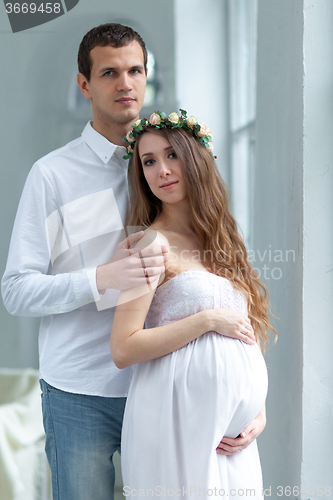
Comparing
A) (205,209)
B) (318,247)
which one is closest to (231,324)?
(205,209)

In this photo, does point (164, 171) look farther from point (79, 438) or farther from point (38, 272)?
point (79, 438)

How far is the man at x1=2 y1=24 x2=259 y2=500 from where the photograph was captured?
1361mm

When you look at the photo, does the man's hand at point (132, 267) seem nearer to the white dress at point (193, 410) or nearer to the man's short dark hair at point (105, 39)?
the white dress at point (193, 410)

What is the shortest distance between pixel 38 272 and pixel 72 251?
0.13 metres

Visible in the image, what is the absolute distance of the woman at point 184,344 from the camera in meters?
1.17

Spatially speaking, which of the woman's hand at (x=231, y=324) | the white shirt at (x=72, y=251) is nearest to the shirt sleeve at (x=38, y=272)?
the white shirt at (x=72, y=251)

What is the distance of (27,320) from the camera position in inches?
82.4

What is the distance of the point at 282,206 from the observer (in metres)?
1.79

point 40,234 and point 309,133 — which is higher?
point 309,133

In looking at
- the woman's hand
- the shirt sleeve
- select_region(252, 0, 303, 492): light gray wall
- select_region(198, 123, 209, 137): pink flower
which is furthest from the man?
select_region(252, 0, 303, 492): light gray wall

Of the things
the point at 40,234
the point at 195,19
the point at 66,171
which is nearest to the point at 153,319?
the point at 40,234

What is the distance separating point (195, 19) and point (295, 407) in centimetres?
180

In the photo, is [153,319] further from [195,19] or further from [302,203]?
[195,19]

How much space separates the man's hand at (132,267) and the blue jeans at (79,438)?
0.39 m
